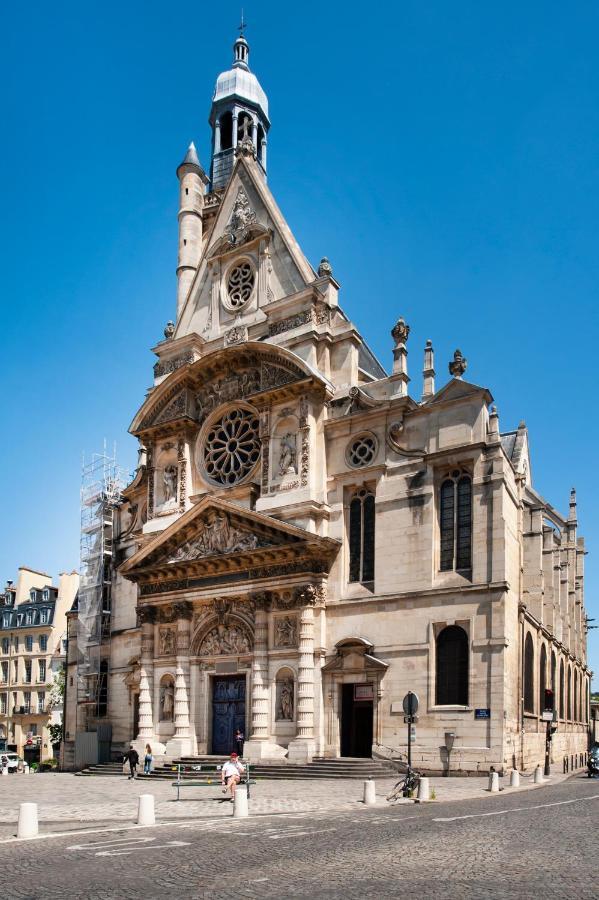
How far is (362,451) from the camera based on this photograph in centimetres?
3500

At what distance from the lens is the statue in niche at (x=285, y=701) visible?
110 feet

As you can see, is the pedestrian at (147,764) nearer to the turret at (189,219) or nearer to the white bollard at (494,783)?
the white bollard at (494,783)

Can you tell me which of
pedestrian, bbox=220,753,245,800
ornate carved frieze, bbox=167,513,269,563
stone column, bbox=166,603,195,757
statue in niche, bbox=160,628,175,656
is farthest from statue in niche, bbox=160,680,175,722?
pedestrian, bbox=220,753,245,800

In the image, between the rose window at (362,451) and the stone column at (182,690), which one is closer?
the rose window at (362,451)

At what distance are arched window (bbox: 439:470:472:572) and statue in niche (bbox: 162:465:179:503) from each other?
511 inches

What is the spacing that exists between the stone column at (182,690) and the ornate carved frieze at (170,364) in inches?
438

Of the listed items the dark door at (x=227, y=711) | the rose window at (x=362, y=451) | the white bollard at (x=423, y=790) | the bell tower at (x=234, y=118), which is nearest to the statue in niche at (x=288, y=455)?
the rose window at (x=362, y=451)

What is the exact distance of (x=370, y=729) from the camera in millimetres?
32938

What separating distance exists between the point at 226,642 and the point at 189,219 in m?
22.6

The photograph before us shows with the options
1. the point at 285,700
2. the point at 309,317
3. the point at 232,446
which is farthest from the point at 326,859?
the point at 309,317

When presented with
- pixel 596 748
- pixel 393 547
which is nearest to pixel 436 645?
pixel 393 547

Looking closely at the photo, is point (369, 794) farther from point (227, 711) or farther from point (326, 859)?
point (227, 711)

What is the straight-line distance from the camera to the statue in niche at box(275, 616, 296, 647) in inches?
1337

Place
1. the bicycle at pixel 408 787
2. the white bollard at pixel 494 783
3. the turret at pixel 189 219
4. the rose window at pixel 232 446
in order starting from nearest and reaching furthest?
the bicycle at pixel 408 787
the white bollard at pixel 494 783
the rose window at pixel 232 446
the turret at pixel 189 219
